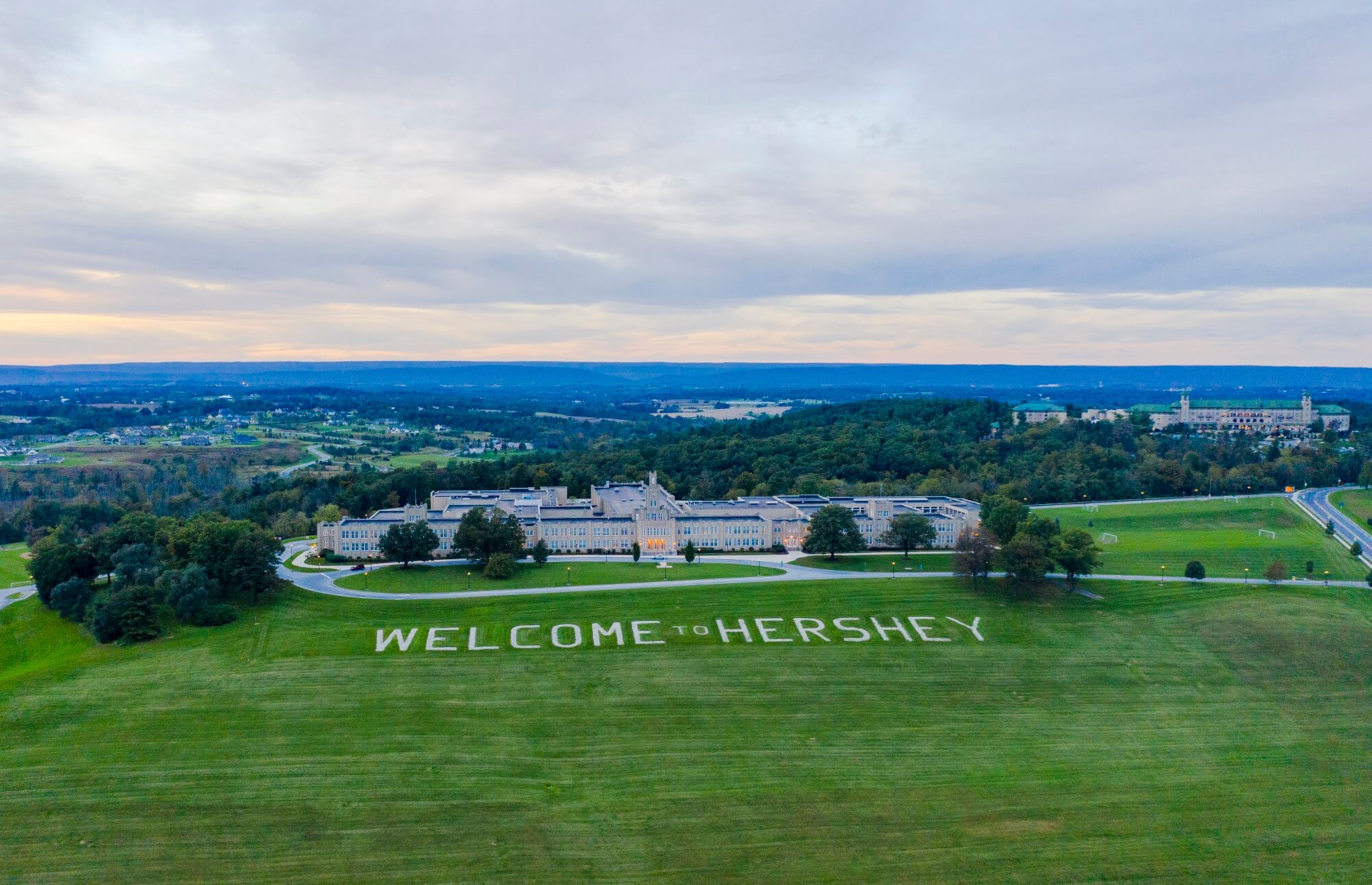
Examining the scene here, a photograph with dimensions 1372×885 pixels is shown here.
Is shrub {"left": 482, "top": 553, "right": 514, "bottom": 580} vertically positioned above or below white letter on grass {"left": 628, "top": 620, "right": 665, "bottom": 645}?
above

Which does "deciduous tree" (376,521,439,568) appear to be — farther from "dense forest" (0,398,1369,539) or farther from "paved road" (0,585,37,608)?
"paved road" (0,585,37,608)

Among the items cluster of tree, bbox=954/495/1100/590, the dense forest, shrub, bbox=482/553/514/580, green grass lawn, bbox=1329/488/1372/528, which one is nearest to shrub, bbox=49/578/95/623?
shrub, bbox=482/553/514/580

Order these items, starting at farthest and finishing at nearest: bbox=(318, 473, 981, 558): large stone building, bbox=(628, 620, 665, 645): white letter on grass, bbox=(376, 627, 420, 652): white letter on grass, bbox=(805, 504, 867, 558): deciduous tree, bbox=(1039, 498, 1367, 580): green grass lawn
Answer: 1. bbox=(318, 473, 981, 558): large stone building
2. bbox=(805, 504, 867, 558): deciduous tree
3. bbox=(1039, 498, 1367, 580): green grass lawn
4. bbox=(628, 620, 665, 645): white letter on grass
5. bbox=(376, 627, 420, 652): white letter on grass

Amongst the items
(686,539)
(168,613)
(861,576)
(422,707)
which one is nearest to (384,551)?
(168,613)

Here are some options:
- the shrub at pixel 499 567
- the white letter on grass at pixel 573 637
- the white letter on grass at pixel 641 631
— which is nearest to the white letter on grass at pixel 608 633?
the white letter on grass at pixel 641 631

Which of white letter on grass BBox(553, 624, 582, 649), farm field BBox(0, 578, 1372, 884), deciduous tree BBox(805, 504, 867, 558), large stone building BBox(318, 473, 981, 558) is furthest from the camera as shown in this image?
large stone building BBox(318, 473, 981, 558)

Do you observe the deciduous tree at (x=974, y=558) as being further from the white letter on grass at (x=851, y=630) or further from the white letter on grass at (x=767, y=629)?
Result: the white letter on grass at (x=767, y=629)
